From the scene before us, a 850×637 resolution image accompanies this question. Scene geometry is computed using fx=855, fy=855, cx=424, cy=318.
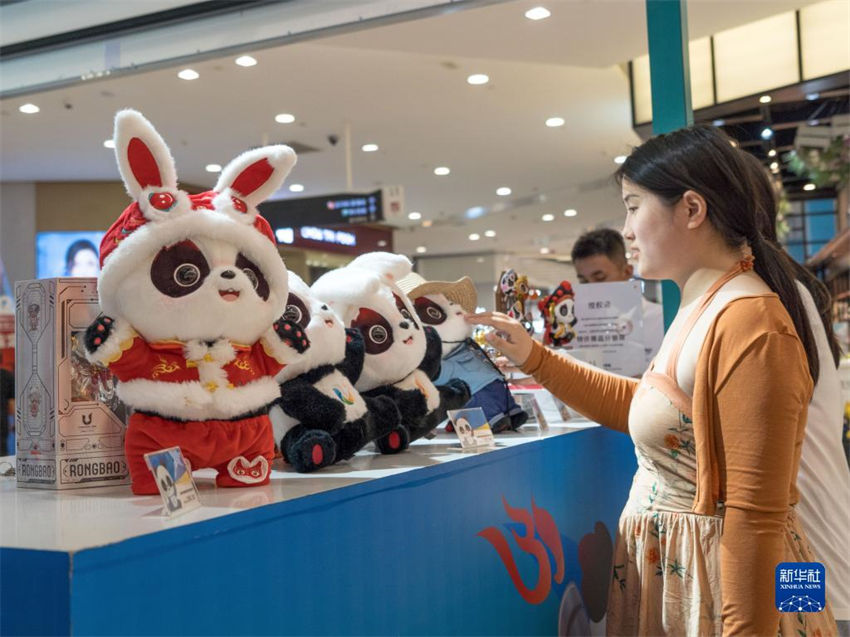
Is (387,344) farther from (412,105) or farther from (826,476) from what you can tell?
(412,105)

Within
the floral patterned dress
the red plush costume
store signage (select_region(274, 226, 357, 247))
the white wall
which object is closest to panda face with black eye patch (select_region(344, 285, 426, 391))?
the floral patterned dress

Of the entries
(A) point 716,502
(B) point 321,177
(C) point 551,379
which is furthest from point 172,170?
(B) point 321,177

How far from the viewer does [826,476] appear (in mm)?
1563

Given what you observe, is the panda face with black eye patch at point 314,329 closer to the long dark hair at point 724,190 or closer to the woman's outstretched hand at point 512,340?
the woman's outstretched hand at point 512,340

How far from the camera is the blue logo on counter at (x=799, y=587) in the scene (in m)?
1.18

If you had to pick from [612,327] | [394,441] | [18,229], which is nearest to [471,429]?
[394,441]

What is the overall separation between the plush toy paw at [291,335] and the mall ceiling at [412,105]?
2399 millimetres

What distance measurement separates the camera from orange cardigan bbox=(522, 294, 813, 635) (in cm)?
114

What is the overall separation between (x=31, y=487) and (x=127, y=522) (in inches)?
17.4

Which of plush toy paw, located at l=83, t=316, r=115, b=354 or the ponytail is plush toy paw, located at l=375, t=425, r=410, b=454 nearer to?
plush toy paw, located at l=83, t=316, r=115, b=354

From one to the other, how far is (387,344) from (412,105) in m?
5.67

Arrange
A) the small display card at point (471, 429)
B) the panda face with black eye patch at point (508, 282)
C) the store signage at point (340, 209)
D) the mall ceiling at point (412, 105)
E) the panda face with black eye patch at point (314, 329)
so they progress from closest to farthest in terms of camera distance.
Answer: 1. the panda face with black eye patch at point (314, 329)
2. the small display card at point (471, 429)
3. the panda face with black eye patch at point (508, 282)
4. the mall ceiling at point (412, 105)
5. the store signage at point (340, 209)

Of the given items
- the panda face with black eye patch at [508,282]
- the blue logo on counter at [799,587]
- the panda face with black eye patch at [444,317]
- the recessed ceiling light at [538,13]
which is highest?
the recessed ceiling light at [538,13]

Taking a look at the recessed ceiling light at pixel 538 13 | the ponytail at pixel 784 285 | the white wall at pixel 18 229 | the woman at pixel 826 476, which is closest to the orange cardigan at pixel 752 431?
the ponytail at pixel 784 285
